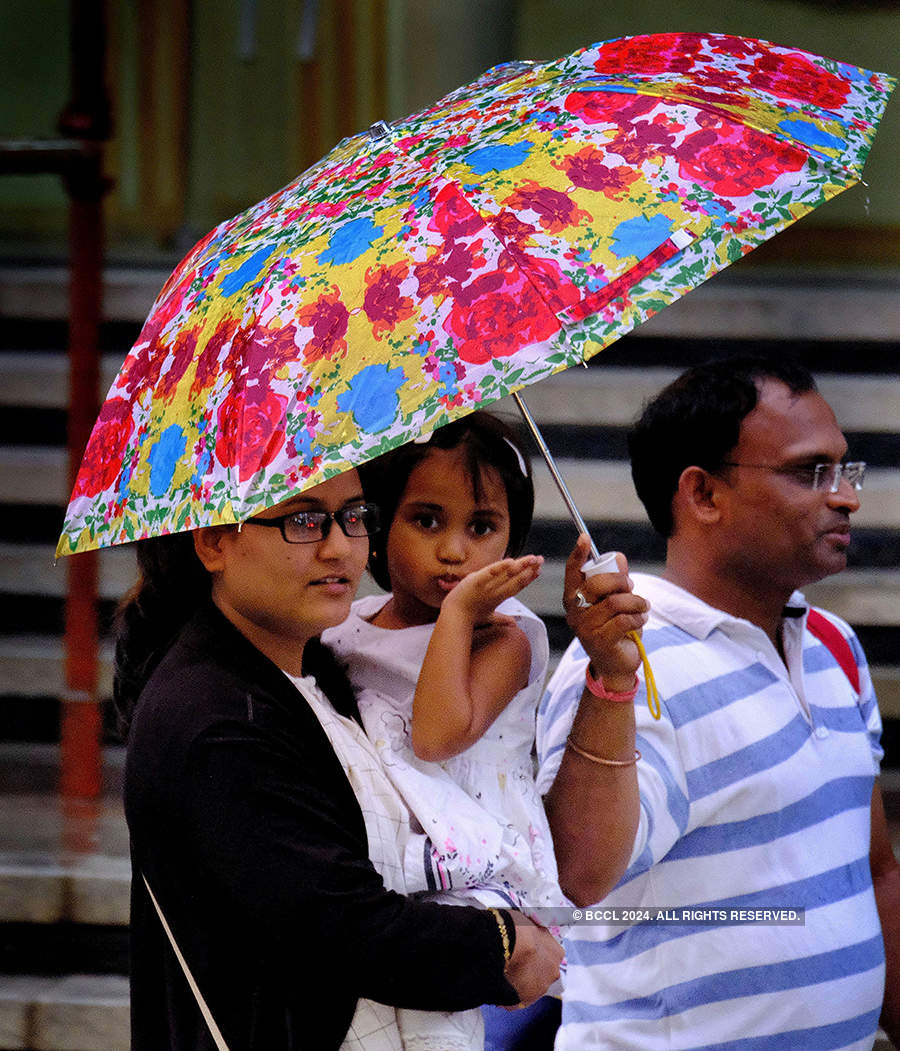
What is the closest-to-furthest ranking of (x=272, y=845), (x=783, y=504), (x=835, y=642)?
(x=272, y=845) < (x=783, y=504) < (x=835, y=642)

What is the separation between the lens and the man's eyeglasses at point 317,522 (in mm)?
1808

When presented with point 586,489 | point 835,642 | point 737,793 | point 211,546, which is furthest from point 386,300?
point 586,489

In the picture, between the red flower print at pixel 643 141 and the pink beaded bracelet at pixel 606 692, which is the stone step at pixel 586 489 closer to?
the pink beaded bracelet at pixel 606 692

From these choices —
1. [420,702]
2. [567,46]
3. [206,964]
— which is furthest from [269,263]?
[567,46]

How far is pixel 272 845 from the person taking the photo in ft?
5.47

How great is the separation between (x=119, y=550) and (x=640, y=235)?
3.91 m

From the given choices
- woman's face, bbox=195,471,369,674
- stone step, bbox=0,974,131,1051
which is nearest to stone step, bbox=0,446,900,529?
stone step, bbox=0,974,131,1051

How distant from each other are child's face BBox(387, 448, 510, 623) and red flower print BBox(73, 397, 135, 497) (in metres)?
0.45

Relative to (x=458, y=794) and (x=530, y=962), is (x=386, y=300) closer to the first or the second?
(x=458, y=794)

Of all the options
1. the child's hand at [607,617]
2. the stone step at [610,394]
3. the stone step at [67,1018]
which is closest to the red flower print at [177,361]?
the child's hand at [607,617]

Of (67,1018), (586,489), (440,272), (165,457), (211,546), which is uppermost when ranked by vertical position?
(440,272)

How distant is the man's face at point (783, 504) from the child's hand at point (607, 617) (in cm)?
72

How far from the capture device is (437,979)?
171 cm

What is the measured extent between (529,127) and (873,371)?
3.96m
